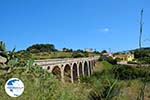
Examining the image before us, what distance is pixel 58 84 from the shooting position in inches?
79.7

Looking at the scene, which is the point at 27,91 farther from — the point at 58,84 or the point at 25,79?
the point at 58,84

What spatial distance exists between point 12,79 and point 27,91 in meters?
0.14

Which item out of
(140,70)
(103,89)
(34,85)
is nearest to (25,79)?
(34,85)
